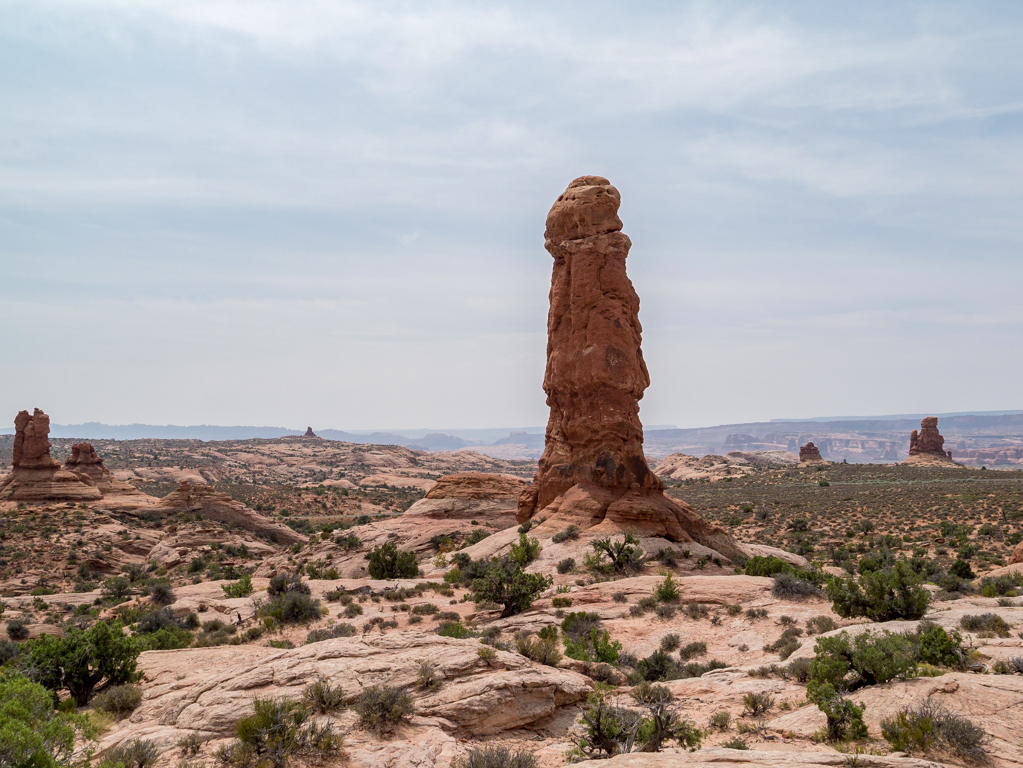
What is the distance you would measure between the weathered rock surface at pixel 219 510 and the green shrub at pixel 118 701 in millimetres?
38982

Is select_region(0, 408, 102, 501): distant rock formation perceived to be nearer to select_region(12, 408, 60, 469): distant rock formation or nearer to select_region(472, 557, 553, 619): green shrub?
select_region(12, 408, 60, 469): distant rock formation

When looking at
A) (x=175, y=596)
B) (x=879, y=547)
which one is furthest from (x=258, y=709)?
(x=879, y=547)

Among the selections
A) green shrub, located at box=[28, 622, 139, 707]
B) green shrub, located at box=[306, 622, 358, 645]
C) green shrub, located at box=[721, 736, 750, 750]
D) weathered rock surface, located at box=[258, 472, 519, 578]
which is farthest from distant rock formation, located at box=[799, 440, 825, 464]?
green shrub, located at box=[28, 622, 139, 707]

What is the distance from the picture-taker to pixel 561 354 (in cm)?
3031

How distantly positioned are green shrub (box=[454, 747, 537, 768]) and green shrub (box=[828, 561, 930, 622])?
33.8 ft

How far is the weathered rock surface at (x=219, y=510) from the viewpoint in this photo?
47812mm

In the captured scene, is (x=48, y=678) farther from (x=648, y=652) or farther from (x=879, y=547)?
(x=879, y=547)

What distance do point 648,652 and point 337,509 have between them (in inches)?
2243

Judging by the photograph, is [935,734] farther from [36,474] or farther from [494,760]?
[36,474]

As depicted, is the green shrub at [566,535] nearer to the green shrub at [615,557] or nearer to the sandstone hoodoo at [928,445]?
the green shrub at [615,557]

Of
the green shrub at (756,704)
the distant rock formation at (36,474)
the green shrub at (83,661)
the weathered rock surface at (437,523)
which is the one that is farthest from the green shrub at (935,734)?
the distant rock formation at (36,474)

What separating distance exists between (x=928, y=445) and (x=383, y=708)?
117 metres

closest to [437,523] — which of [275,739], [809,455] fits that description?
[275,739]

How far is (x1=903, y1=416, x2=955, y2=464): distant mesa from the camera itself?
97.8 meters
